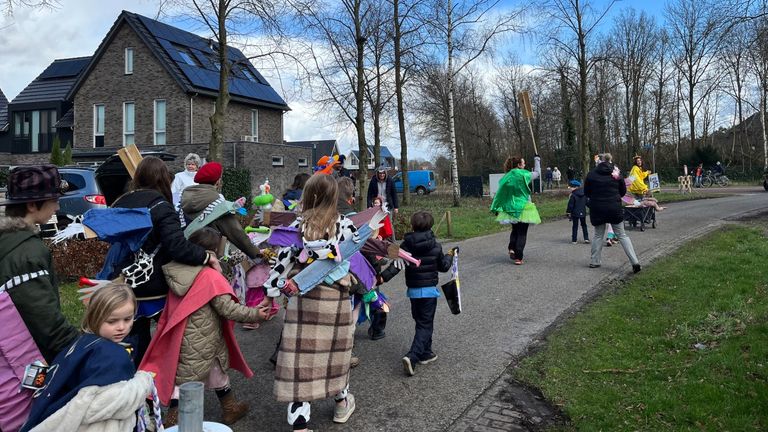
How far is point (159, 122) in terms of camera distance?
1146 inches

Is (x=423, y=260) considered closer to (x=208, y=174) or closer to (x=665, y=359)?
(x=208, y=174)

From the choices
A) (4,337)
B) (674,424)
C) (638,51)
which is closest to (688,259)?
(674,424)

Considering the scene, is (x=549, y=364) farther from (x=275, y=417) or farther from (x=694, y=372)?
(x=275, y=417)

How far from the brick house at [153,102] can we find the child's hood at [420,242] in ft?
75.0

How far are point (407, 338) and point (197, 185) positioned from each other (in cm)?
285

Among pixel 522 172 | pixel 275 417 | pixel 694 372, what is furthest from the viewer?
pixel 522 172

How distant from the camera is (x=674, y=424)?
411 centimetres

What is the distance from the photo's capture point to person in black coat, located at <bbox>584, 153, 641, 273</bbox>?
9508mm

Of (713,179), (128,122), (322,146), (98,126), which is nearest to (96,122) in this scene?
(98,126)

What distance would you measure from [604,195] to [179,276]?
26.0 ft

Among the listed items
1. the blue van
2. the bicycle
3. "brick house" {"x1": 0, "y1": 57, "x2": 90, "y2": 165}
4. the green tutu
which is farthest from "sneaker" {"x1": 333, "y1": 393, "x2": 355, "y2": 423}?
the bicycle

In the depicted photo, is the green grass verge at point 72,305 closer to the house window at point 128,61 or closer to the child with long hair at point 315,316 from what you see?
the child with long hair at point 315,316

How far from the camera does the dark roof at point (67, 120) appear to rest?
32938 millimetres

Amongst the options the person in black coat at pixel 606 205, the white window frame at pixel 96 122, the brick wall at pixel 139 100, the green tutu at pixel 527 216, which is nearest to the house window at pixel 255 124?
the brick wall at pixel 139 100
